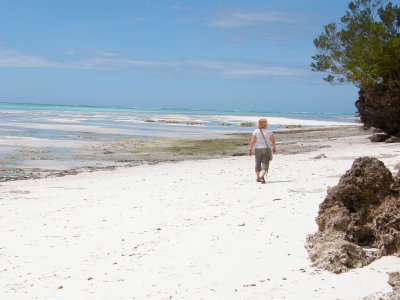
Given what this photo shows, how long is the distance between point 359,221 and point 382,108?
22797 mm

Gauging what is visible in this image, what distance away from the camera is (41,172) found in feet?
62.1

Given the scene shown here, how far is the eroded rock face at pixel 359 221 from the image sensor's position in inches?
236

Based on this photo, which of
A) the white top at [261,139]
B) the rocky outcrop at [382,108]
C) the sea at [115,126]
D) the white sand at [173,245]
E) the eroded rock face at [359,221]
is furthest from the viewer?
the sea at [115,126]

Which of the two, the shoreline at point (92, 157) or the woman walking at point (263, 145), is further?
the shoreline at point (92, 157)

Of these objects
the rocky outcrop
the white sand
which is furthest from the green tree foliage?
the white sand

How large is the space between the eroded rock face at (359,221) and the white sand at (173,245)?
17 cm

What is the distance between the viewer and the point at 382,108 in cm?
2806

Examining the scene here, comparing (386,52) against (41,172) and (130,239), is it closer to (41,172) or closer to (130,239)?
(41,172)

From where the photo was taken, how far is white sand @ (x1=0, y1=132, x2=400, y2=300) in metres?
5.66

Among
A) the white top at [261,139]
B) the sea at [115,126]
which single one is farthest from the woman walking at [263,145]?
the sea at [115,126]

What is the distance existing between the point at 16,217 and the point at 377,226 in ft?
21.9

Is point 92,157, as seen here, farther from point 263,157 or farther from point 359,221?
point 359,221

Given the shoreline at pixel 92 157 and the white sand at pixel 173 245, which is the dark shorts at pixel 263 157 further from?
the shoreline at pixel 92 157

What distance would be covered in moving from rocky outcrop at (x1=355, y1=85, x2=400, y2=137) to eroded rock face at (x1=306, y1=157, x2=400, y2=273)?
21.4 m
